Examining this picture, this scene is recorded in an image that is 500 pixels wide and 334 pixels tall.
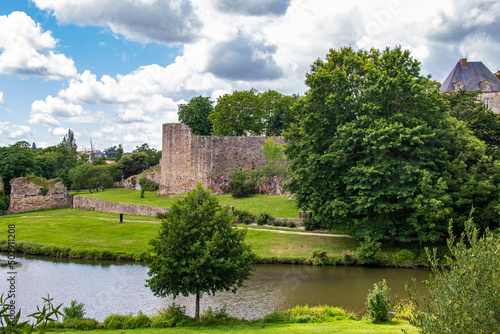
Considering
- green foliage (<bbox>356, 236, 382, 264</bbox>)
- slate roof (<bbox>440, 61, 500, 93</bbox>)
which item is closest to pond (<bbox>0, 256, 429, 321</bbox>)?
green foliage (<bbox>356, 236, 382, 264</bbox>)

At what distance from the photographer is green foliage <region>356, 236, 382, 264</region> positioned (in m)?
22.6

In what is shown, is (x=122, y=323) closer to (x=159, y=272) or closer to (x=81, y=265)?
(x=159, y=272)

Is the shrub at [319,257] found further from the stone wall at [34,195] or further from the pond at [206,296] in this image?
the stone wall at [34,195]

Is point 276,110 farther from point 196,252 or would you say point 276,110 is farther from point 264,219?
point 196,252

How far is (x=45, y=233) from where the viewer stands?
30781 millimetres

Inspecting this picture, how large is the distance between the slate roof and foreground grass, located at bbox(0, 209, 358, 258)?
78.7 ft

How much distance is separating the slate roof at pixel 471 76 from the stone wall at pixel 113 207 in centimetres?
3057

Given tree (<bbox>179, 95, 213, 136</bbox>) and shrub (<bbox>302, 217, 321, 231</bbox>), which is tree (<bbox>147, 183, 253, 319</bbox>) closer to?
shrub (<bbox>302, 217, 321, 231</bbox>)

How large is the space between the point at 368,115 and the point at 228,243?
41.9 ft

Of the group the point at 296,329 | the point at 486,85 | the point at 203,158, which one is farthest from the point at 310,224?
the point at 486,85

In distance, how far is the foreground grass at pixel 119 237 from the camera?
83.2 feet

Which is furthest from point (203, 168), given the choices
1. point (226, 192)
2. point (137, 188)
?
point (137, 188)

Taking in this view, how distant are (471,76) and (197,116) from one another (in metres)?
33.5

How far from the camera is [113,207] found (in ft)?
134
